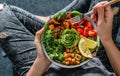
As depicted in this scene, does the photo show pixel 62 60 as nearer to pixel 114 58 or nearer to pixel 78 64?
pixel 78 64

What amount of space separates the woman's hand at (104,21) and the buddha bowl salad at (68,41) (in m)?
0.03

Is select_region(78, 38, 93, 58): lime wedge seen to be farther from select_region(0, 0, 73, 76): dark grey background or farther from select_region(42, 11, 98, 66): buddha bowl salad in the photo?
select_region(0, 0, 73, 76): dark grey background

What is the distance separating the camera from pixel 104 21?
116cm

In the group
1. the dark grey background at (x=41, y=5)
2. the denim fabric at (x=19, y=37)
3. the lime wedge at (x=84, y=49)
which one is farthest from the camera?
the dark grey background at (x=41, y=5)

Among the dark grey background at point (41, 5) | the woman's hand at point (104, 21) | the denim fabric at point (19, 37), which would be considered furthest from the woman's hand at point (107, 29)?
the dark grey background at point (41, 5)

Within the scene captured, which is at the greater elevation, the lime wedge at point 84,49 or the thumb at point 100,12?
the thumb at point 100,12

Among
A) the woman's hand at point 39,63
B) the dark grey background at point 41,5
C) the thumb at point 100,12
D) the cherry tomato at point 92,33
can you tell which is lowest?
the woman's hand at point 39,63

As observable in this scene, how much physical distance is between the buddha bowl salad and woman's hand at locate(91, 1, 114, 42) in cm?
3

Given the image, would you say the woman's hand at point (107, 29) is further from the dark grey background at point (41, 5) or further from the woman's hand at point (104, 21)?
the dark grey background at point (41, 5)

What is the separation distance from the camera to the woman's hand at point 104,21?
1148 millimetres

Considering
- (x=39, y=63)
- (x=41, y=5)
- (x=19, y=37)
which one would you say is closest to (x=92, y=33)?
(x=39, y=63)

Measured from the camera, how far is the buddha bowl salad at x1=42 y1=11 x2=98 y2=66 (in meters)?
1.13

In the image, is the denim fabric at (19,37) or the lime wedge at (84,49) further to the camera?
the denim fabric at (19,37)

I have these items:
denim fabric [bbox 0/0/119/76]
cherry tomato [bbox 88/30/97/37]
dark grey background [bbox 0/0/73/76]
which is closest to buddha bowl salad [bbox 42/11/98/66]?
cherry tomato [bbox 88/30/97/37]
